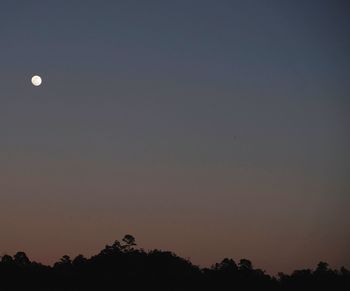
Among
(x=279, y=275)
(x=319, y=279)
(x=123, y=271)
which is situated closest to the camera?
(x=123, y=271)

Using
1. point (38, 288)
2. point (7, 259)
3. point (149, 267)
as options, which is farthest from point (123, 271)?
point (7, 259)

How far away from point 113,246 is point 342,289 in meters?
47.3

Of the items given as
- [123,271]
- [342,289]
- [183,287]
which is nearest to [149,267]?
[123,271]

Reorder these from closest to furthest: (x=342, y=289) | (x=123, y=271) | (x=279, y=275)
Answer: (x=123, y=271) < (x=342, y=289) < (x=279, y=275)

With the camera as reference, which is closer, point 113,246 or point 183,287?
point 183,287

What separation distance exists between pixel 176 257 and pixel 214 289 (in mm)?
28777

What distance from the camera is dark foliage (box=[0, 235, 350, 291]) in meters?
103

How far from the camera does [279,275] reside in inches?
5709

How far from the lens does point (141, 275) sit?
109 metres

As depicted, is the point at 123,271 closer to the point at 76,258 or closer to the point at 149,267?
the point at 149,267

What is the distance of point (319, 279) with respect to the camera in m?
130

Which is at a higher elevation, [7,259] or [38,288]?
[7,259]

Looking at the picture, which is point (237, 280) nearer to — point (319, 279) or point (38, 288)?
point (319, 279)

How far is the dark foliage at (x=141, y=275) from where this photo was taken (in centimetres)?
10325
